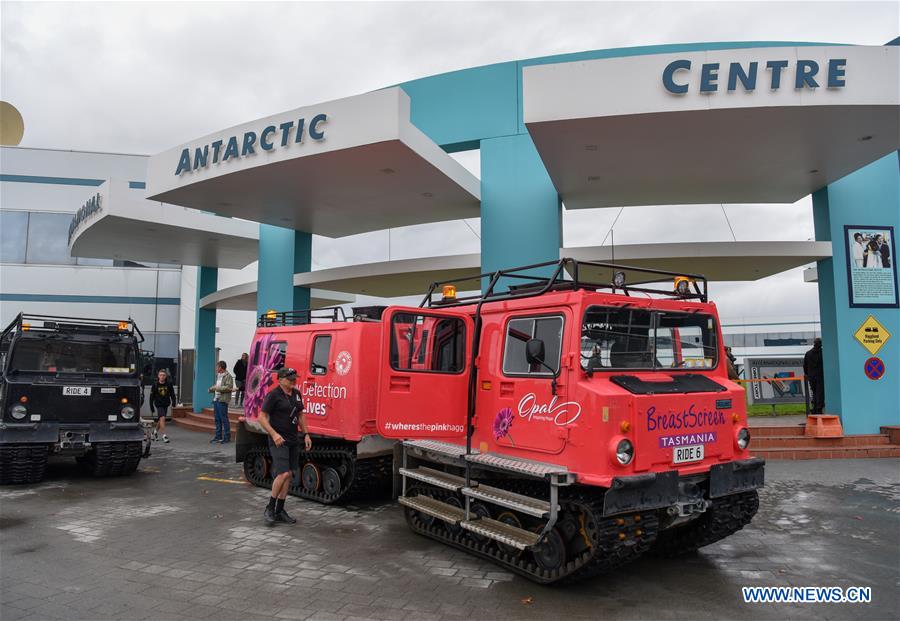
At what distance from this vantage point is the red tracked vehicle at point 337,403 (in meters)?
7.32

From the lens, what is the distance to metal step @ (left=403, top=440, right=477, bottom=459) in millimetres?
5883

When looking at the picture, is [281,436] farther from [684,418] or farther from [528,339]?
[684,418]

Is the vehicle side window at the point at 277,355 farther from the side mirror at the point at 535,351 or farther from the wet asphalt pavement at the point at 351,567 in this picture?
the side mirror at the point at 535,351

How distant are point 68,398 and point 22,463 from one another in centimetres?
110

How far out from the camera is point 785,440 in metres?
10.8

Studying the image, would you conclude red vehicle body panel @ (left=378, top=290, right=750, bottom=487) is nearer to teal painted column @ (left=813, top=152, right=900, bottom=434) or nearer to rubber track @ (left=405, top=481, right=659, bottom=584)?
rubber track @ (left=405, top=481, right=659, bottom=584)

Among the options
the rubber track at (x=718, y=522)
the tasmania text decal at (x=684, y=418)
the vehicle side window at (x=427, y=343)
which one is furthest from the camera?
the vehicle side window at (x=427, y=343)

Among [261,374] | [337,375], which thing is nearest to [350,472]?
[337,375]

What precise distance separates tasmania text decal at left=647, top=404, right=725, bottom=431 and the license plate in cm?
18

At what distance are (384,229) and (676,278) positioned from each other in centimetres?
1066

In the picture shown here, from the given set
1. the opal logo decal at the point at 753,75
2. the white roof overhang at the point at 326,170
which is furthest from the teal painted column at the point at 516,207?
the opal logo decal at the point at 753,75

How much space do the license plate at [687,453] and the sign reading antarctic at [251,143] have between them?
→ 7.93 m

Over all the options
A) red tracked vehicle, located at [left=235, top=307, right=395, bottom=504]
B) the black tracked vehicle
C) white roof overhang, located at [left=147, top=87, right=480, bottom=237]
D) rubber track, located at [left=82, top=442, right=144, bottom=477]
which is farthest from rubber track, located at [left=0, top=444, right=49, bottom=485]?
white roof overhang, located at [left=147, top=87, right=480, bottom=237]

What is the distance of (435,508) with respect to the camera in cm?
602
